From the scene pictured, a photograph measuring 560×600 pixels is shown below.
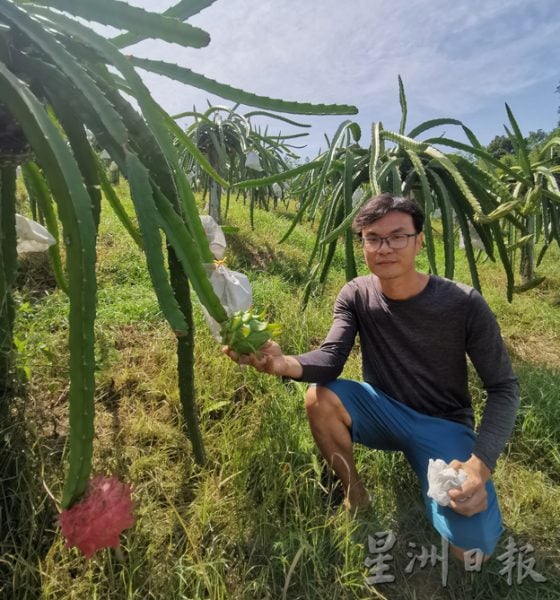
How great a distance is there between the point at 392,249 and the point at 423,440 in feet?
1.87

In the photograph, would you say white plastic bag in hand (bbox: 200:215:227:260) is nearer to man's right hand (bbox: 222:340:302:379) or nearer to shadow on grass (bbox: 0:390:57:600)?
man's right hand (bbox: 222:340:302:379)

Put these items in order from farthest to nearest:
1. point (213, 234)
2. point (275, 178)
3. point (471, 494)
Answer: point (275, 178) < point (213, 234) < point (471, 494)

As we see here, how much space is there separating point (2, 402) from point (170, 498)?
557mm

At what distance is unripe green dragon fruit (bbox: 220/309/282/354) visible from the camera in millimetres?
927

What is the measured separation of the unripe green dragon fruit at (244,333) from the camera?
93 cm

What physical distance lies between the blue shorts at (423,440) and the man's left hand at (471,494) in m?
0.05

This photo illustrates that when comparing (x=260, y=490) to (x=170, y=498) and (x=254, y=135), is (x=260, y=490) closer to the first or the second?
(x=170, y=498)

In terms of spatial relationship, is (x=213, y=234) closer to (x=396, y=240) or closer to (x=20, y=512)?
(x=396, y=240)

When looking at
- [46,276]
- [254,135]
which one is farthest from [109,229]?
[254,135]

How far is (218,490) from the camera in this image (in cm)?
120

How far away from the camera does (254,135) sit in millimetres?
3500

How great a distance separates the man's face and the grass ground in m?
0.63

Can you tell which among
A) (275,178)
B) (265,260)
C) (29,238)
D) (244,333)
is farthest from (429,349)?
(265,260)

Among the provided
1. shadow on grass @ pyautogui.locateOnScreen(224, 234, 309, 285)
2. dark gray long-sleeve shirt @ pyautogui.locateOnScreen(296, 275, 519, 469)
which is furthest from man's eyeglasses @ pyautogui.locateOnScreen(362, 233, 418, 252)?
shadow on grass @ pyautogui.locateOnScreen(224, 234, 309, 285)
